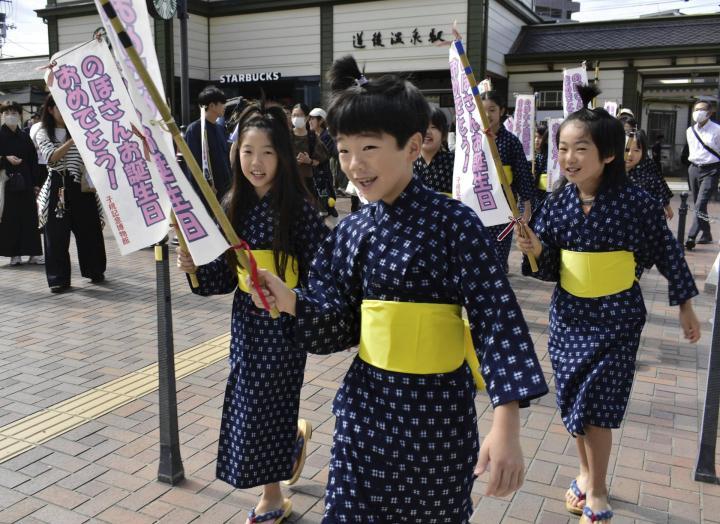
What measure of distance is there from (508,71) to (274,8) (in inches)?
274

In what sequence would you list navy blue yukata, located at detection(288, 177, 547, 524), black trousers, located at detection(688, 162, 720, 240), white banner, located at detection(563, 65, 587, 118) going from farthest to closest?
black trousers, located at detection(688, 162, 720, 240), white banner, located at detection(563, 65, 587, 118), navy blue yukata, located at detection(288, 177, 547, 524)

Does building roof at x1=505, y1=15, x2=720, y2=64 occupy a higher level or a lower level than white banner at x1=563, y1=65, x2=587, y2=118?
higher

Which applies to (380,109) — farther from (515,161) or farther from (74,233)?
(74,233)

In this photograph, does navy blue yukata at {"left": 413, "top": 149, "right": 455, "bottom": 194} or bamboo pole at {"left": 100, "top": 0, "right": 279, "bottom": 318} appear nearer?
bamboo pole at {"left": 100, "top": 0, "right": 279, "bottom": 318}

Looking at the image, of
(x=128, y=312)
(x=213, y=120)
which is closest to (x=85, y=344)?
(x=128, y=312)

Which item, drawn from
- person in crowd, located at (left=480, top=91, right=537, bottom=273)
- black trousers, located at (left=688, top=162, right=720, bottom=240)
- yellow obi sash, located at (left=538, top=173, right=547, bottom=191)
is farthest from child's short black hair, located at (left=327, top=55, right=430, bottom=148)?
black trousers, located at (left=688, top=162, right=720, bottom=240)

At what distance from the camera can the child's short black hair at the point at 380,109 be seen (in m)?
1.82

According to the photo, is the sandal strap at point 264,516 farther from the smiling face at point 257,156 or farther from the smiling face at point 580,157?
the smiling face at point 580,157

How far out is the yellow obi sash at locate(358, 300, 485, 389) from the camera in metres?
1.84

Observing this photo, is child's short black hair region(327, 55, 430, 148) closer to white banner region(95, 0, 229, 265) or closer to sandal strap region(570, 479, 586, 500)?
white banner region(95, 0, 229, 265)

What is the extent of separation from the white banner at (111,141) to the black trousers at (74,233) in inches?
210

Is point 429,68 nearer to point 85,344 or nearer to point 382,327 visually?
point 85,344

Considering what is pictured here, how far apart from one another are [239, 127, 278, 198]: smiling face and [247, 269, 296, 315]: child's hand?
40.1 inches

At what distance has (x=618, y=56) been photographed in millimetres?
17531
